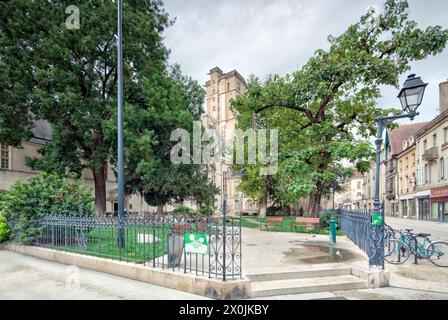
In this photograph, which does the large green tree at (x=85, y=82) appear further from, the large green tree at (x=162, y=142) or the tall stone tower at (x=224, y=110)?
the tall stone tower at (x=224, y=110)

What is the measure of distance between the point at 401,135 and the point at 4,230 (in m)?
58.6

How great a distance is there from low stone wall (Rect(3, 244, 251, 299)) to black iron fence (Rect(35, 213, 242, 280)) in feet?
0.64

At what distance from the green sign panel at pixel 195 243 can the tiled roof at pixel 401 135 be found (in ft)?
172

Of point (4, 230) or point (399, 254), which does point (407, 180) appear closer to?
point (399, 254)

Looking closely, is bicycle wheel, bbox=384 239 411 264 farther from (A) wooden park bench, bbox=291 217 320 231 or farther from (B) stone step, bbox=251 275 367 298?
(A) wooden park bench, bbox=291 217 320 231

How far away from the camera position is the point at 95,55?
1756cm

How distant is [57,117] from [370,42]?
20412 millimetres

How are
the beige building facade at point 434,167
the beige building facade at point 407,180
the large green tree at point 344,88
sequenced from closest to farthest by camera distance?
the large green tree at point 344,88 < the beige building facade at point 434,167 < the beige building facade at point 407,180

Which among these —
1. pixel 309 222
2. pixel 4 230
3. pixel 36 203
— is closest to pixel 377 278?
pixel 309 222

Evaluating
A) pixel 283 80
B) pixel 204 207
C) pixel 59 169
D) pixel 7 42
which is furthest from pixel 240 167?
pixel 7 42

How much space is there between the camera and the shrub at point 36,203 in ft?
29.8

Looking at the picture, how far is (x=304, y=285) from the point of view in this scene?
5.66 m

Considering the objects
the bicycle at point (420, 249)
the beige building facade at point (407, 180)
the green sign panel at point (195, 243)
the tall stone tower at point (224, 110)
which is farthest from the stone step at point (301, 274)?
the tall stone tower at point (224, 110)

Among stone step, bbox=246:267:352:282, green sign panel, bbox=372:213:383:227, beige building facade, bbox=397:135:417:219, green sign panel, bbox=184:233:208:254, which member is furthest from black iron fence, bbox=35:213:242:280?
beige building facade, bbox=397:135:417:219
